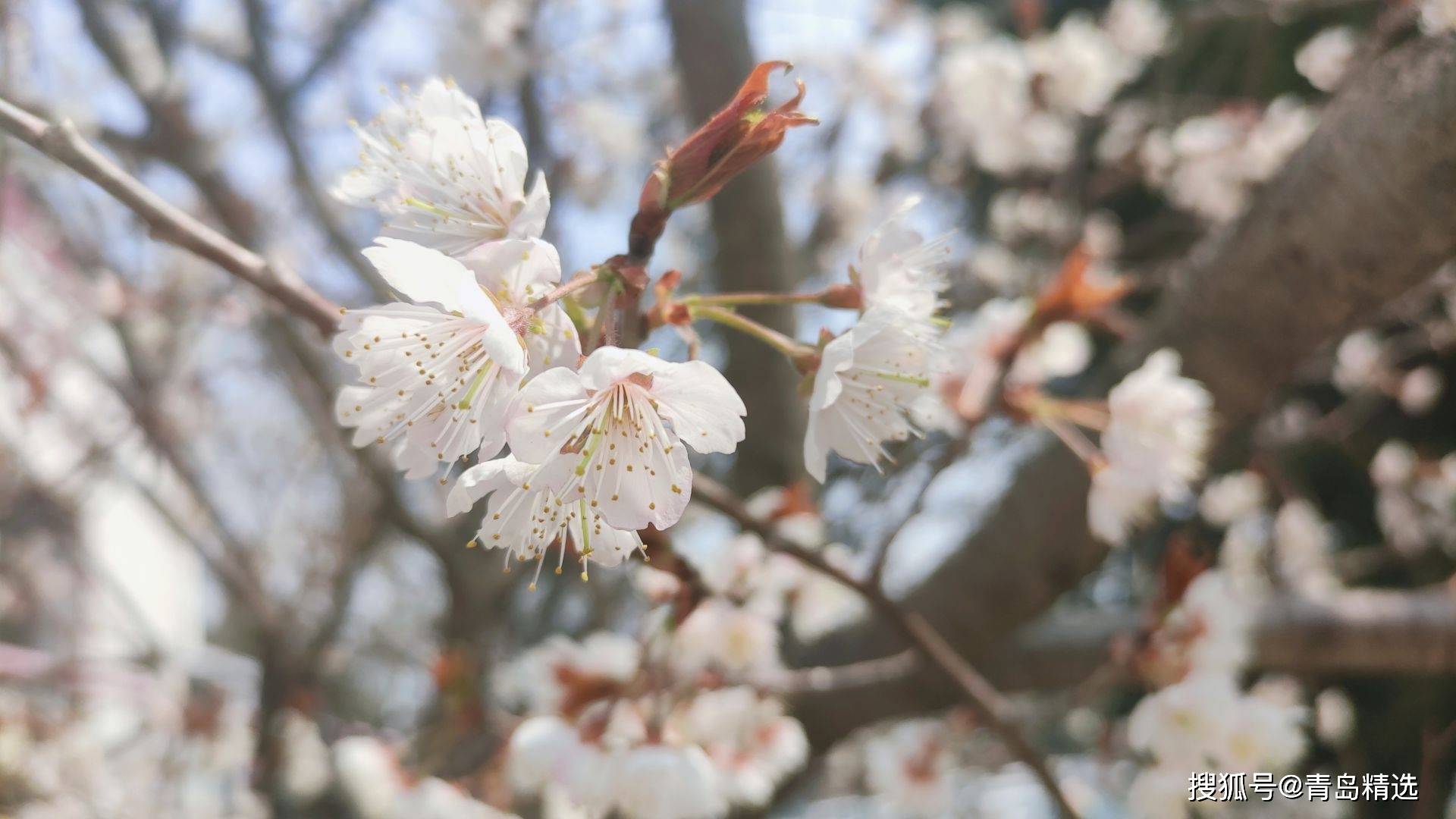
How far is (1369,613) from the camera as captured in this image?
158 cm

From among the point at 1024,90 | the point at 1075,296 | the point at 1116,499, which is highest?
the point at 1024,90

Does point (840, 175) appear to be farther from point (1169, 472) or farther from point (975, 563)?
point (1169, 472)

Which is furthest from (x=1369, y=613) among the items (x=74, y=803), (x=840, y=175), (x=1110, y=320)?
(x=74, y=803)

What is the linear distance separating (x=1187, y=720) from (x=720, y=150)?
105 centimetres

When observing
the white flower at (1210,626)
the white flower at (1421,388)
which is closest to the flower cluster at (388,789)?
the white flower at (1210,626)

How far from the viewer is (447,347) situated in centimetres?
65

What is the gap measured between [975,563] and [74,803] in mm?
3254

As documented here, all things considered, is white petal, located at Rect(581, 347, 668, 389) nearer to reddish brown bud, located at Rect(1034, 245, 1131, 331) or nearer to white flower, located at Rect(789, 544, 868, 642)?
reddish brown bud, located at Rect(1034, 245, 1131, 331)

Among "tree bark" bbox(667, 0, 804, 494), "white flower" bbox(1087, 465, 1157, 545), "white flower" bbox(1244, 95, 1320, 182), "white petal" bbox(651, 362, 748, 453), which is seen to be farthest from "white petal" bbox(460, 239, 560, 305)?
"white flower" bbox(1244, 95, 1320, 182)

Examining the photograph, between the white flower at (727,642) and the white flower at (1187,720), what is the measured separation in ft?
1.90

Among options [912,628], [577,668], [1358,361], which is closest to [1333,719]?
[1358,361]

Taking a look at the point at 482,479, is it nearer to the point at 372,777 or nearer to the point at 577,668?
the point at 577,668

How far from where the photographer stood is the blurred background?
139cm

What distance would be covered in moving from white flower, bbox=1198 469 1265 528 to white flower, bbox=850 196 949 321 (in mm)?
2608
